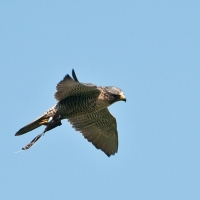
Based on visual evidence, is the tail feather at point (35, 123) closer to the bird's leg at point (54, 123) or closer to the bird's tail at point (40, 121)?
the bird's tail at point (40, 121)

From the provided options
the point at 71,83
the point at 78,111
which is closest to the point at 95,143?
the point at 78,111

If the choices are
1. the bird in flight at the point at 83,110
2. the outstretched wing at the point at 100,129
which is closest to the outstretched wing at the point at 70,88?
the bird in flight at the point at 83,110

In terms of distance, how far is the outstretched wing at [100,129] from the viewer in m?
17.4

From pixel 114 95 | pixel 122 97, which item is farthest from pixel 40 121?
pixel 122 97

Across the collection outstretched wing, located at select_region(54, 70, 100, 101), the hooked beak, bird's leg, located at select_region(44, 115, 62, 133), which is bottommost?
bird's leg, located at select_region(44, 115, 62, 133)

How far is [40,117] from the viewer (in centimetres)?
1628

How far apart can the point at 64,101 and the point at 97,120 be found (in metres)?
1.79

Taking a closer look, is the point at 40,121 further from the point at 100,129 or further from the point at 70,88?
the point at 100,129

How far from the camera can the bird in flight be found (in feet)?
51.1

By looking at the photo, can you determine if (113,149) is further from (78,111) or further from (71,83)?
(71,83)

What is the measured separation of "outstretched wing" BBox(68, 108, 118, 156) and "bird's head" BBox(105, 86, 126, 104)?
1567 mm

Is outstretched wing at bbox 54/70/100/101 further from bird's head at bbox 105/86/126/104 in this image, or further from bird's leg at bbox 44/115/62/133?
bird's leg at bbox 44/115/62/133

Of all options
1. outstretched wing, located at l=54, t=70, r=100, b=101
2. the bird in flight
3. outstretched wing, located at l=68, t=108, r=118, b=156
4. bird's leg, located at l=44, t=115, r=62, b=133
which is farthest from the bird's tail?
outstretched wing, located at l=68, t=108, r=118, b=156

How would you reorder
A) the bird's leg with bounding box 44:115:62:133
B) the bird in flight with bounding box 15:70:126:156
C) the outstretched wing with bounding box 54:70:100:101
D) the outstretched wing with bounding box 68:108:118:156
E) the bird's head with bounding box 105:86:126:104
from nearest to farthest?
the outstretched wing with bounding box 54:70:100:101
the bird in flight with bounding box 15:70:126:156
the bird's head with bounding box 105:86:126:104
the bird's leg with bounding box 44:115:62:133
the outstretched wing with bounding box 68:108:118:156
